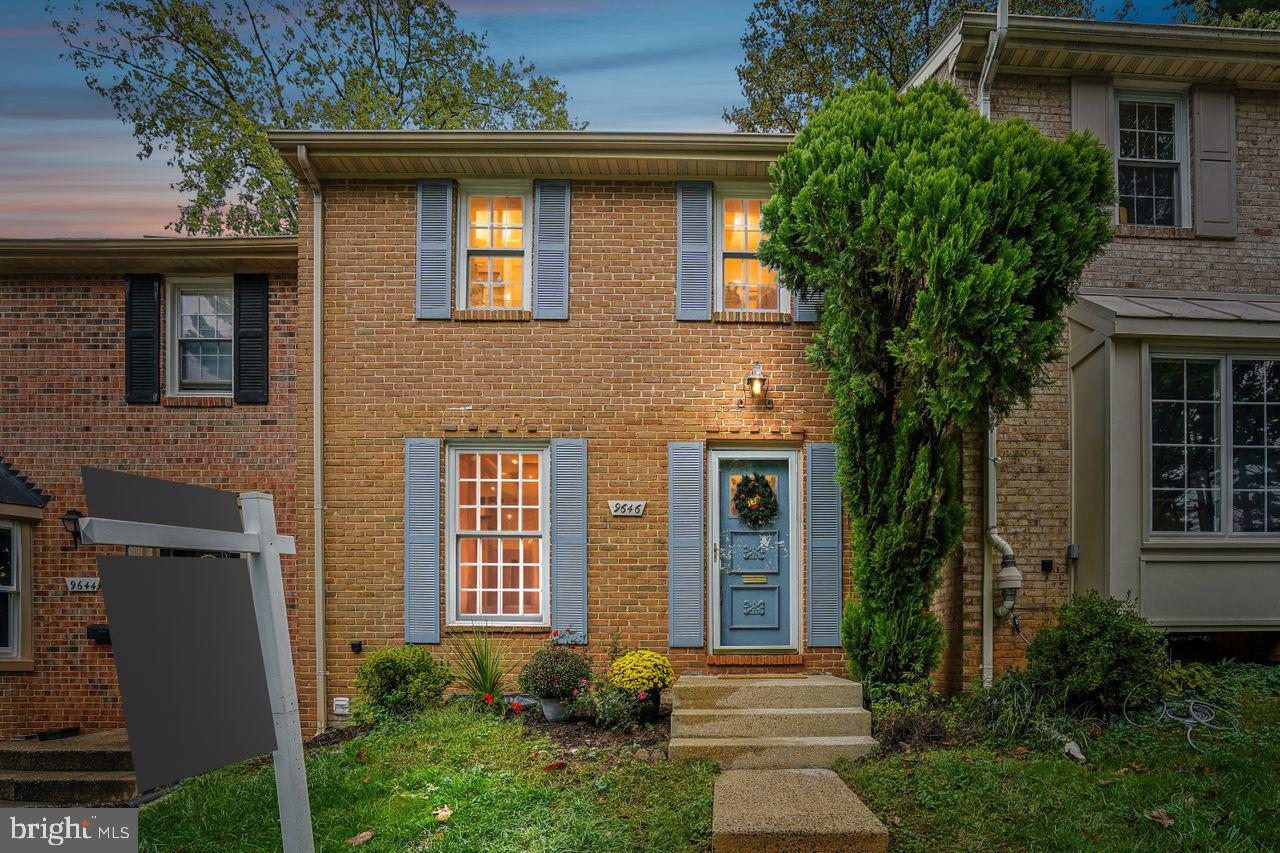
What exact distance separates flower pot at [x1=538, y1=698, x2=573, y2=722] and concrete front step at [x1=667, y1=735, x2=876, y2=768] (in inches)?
43.8

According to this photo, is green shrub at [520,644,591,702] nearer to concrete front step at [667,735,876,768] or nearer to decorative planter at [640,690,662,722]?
decorative planter at [640,690,662,722]

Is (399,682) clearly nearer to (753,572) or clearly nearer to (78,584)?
(753,572)

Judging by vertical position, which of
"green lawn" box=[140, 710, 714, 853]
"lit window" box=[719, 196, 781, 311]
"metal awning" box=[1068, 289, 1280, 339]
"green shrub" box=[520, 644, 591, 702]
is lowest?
"green lawn" box=[140, 710, 714, 853]

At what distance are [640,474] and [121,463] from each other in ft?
19.4

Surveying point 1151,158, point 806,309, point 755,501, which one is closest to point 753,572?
point 755,501

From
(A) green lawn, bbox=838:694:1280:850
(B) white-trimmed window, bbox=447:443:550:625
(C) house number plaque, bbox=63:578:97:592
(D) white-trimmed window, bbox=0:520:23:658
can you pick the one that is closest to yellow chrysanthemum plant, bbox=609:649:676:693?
(B) white-trimmed window, bbox=447:443:550:625

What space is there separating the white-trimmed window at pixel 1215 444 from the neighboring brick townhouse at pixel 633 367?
2.16 feet

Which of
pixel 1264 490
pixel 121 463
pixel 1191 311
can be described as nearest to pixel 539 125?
pixel 121 463

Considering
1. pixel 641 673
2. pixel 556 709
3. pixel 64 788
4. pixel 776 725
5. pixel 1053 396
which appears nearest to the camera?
pixel 776 725

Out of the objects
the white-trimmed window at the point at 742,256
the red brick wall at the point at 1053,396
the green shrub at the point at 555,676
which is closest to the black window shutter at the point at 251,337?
the green shrub at the point at 555,676

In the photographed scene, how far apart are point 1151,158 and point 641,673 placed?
23.2 ft

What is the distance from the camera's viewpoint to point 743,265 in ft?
26.4

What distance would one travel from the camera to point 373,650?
761 cm

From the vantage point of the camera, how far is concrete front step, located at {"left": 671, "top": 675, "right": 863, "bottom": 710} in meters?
6.29
